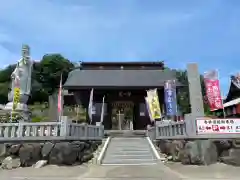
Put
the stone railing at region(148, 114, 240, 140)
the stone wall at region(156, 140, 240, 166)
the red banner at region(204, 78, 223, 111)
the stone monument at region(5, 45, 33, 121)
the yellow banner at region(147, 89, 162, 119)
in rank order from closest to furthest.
Result: the stone wall at region(156, 140, 240, 166) < the stone railing at region(148, 114, 240, 140) < the red banner at region(204, 78, 223, 111) < the stone monument at region(5, 45, 33, 121) < the yellow banner at region(147, 89, 162, 119)

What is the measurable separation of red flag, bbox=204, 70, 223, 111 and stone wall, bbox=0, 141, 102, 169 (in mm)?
7938

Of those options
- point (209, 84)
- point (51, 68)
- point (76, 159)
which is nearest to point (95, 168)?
point (76, 159)

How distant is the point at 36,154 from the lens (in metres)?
10.9

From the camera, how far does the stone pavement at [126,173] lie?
28.7ft

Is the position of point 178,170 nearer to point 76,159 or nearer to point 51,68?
point 76,159

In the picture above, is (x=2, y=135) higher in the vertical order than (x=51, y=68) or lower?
lower

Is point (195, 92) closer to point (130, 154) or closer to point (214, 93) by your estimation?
point (214, 93)

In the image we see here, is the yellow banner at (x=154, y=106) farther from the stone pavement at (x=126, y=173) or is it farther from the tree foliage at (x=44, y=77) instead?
the tree foliage at (x=44, y=77)

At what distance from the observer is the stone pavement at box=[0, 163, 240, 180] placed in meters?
8.73

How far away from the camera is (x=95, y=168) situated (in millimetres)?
10852

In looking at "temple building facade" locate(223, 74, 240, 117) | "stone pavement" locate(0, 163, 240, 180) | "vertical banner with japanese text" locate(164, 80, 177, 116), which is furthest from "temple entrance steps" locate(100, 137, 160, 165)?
"temple building facade" locate(223, 74, 240, 117)

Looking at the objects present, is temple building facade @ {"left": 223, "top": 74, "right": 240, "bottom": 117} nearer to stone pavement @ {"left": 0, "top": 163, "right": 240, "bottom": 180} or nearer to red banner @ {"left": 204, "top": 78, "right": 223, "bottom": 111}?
red banner @ {"left": 204, "top": 78, "right": 223, "bottom": 111}

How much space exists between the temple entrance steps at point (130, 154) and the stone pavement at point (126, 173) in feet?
4.55

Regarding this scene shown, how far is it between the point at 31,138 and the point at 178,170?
6692mm
